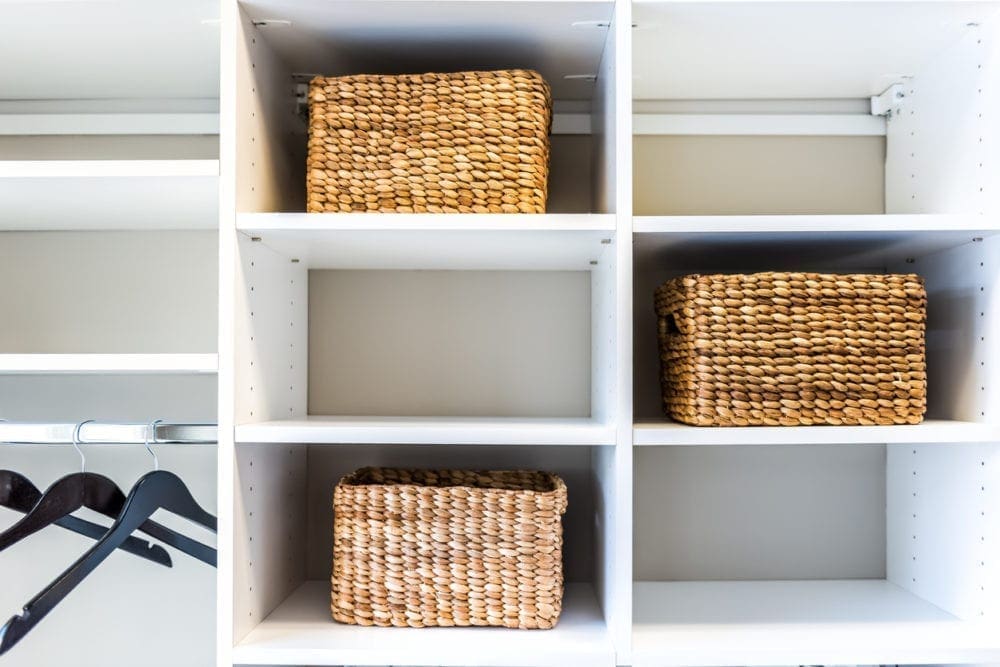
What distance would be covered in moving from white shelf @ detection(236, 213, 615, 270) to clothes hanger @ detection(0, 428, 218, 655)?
1.46 feet

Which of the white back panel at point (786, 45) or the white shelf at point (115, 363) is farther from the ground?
the white back panel at point (786, 45)

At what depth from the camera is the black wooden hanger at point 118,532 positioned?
3.34ft

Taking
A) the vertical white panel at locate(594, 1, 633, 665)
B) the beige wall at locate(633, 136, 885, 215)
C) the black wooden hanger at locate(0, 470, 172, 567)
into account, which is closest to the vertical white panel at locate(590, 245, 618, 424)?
the vertical white panel at locate(594, 1, 633, 665)

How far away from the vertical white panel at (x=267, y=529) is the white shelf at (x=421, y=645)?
51 millimetres

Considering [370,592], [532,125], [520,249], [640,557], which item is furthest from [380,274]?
[640,557]

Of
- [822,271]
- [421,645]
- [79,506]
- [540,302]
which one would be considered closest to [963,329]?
[822,271]

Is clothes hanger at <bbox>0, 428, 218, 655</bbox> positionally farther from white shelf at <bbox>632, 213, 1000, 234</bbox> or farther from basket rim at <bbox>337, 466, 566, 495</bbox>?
white shelf at <bbox>632, 213, 1000, 234</bbox>

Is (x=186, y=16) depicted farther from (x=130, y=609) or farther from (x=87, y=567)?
(x=130, y=609)

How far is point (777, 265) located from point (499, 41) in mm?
664

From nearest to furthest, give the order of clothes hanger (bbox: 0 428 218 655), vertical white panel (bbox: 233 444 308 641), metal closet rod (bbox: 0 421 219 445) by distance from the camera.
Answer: clothes hanger (bbox: 0 428 218 655) < vertical white panel (bbox: 233 444 308 641) < metal closet rod (bbox: 0 421 219 445)

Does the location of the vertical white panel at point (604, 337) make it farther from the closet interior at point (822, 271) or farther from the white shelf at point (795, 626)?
the white shelf at point (795, 626)

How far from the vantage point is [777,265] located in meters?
1.43

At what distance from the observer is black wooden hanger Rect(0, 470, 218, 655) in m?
1.02

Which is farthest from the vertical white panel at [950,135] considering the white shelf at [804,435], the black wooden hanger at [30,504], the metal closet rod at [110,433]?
the black wooden hanger at [30,504]
